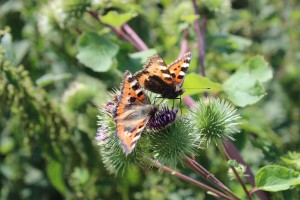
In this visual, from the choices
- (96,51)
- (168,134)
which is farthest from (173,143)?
(96,51)

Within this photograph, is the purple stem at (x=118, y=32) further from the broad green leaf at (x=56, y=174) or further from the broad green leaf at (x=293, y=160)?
the broad green leaf at (x=293, y=160)

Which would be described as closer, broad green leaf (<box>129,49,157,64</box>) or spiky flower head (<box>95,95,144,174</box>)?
spiky flower head (<box>95,95,144,174</box>)

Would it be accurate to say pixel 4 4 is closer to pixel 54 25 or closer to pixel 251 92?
pixel 54 25

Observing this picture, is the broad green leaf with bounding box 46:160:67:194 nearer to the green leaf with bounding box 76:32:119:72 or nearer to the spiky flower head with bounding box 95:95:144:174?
the green leaf with bounding box 76:32:119:72

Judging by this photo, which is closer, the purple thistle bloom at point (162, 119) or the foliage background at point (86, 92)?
the purple thistle bloom at point (162, 119)

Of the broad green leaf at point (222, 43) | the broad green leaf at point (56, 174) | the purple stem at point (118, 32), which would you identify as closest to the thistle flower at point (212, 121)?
the purple stem at point (118, 32)

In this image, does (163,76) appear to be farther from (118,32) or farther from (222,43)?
(222,43)

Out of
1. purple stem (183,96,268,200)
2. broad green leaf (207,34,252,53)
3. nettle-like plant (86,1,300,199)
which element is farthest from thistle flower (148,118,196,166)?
broad green leaf (207,34,252,53)
